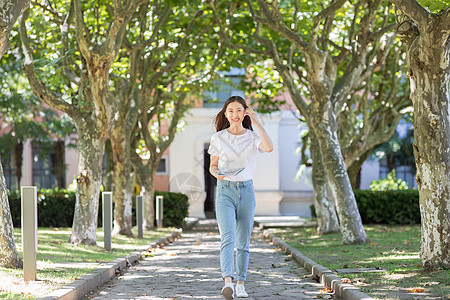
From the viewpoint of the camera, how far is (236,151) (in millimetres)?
6879

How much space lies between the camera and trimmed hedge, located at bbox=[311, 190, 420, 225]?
21.8 meters

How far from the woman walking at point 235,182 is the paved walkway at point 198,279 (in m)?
0.93

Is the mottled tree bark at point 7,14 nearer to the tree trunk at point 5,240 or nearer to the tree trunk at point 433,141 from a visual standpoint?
the tree trunk at point 5,240

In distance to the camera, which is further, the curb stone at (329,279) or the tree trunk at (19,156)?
the tree trunk at (19,156)

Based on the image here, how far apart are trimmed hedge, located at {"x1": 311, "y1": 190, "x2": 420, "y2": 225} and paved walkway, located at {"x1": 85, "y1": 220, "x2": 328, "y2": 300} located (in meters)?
8.82

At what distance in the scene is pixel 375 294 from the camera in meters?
6.77

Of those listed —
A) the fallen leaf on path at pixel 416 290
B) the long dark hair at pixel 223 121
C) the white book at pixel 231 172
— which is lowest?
the fallen leaf on path at pixel 416 290

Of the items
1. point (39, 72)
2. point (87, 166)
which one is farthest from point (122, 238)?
point (39, 72)

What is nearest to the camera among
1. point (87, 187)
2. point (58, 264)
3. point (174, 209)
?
point (58, 264)

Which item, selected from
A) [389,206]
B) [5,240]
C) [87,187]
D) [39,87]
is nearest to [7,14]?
[5,240]

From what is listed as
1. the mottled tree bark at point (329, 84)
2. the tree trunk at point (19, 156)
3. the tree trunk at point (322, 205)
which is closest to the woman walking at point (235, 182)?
the mottled tree bark at point (329, 84)

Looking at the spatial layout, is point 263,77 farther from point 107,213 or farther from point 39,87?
point 107,213

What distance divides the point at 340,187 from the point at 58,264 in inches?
239

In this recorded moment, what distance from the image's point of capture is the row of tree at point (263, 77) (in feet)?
26.8
